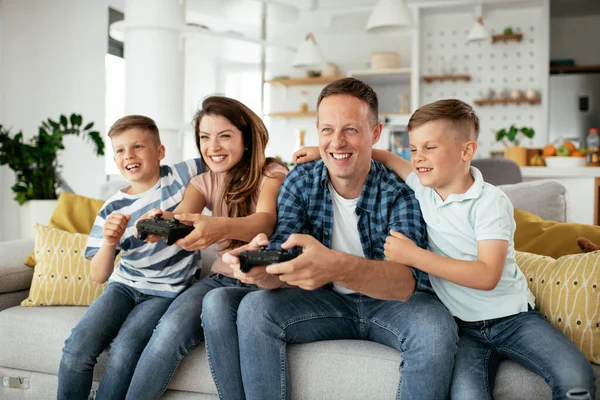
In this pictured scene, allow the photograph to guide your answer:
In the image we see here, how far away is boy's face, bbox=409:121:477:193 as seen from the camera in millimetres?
1528

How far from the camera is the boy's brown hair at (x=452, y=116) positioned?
5.01ft

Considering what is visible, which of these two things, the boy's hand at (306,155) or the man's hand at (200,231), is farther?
the boy's hand at (306,155)

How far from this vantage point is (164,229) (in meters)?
1.51

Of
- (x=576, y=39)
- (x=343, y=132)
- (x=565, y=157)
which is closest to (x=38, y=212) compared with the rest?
(x=343, y=132)

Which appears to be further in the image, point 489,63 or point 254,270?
point 489,63

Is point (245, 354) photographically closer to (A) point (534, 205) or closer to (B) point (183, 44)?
(A) point (534, 205)

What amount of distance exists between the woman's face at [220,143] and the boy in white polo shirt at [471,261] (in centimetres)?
55

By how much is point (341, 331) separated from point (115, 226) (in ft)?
2.24

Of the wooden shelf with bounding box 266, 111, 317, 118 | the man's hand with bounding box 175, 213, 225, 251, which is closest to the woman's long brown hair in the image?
the man's hand with bounding box 175, 213, 225, 251

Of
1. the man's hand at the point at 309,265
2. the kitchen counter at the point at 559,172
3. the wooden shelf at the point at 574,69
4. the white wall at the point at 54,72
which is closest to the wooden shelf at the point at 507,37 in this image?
the wooden shelf at the point at 574,69

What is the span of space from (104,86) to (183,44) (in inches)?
88.4

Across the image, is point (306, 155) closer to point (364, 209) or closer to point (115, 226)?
point (364, 209)

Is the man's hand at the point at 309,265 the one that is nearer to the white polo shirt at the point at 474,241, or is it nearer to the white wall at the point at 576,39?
the white polo shirt at the point at 474,241

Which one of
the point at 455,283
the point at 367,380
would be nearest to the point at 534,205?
the point at 455,283
